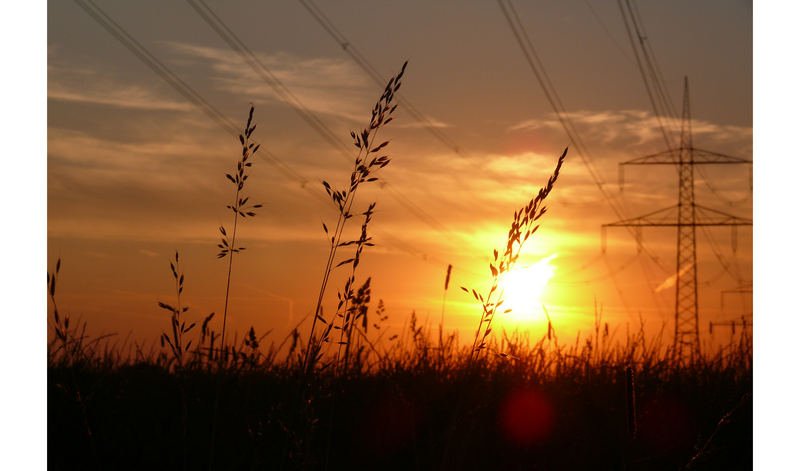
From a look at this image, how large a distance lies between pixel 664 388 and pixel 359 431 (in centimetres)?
205

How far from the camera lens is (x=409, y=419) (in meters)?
4.06

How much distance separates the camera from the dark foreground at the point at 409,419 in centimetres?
349

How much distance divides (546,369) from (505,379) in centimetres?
53

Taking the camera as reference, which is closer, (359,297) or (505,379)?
(359,297)

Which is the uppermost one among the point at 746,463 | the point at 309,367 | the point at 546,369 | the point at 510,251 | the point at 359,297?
the point at 510,251

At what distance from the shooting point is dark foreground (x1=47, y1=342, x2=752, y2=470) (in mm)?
3492
